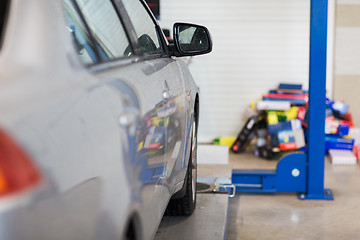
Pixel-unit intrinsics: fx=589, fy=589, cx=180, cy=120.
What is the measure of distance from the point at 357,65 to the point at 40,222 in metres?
8.00

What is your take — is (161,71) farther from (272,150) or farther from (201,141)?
(201,141)

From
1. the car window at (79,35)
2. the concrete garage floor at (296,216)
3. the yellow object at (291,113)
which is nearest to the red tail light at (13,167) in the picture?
the car window at (79,35)

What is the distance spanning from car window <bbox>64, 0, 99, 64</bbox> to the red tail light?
73 centimetres

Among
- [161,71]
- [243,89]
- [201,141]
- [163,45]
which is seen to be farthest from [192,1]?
[161,71]

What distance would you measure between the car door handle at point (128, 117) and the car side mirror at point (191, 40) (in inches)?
60.9

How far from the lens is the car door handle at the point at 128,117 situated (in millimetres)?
1637

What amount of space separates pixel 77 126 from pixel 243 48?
7.49 metres

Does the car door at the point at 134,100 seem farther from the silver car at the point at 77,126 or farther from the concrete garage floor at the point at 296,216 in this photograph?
the concrete garage floor at the point at 296,216

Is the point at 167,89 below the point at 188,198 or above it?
above

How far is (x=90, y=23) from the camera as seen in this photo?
203cm

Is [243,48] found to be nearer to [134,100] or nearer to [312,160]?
[312,160]

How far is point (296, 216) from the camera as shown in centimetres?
515

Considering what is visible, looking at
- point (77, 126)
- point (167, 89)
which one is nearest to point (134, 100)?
point (77, 126)

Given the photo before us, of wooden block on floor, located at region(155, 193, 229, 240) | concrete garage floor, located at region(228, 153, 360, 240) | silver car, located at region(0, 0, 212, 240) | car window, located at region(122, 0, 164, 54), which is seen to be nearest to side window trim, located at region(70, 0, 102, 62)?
silver car, located at region(0, 0, 212, 240)
